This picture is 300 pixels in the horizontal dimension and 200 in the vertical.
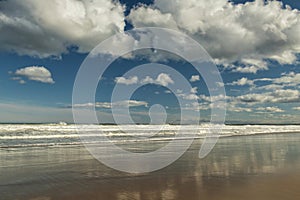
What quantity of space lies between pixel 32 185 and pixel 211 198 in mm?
6490

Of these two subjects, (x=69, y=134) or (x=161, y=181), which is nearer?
(x=161, y=181)

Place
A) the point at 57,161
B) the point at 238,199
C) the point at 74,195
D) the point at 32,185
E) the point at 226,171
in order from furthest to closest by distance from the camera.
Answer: the point at 57,161
the point at 226,171
the point at 32,185
the point at 74,195
the point at 238,199

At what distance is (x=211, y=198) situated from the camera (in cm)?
851

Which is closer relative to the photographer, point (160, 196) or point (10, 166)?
point (160, 196)

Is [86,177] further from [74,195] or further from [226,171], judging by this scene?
[226,171]

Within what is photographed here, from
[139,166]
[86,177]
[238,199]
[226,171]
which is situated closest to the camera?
[238,199]

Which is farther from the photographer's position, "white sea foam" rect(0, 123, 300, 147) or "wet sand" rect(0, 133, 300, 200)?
"white sea foam" rect(0, 123, 300, 147)

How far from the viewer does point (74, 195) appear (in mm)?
9234

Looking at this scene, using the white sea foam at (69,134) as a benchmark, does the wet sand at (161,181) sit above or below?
below

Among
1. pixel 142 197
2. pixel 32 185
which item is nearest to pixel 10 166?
pixel 32 185

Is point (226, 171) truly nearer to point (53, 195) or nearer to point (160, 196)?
point (160, 196)

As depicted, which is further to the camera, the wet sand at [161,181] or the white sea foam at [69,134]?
the white sea foam at [69,134]

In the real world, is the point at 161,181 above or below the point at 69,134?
below

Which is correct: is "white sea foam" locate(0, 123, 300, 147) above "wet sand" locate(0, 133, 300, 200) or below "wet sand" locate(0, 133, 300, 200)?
above
